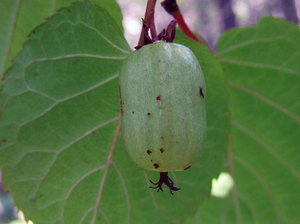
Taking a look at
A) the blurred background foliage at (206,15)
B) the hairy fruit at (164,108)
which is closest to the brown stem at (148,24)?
the hairy fruit at (164,108)

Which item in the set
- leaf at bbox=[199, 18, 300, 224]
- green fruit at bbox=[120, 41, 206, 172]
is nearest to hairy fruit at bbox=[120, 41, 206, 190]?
green fruit at bbox=[120, 41, 206, 172]

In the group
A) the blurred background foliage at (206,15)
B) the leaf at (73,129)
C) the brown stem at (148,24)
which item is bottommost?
the blurred background foliage at (206,15)

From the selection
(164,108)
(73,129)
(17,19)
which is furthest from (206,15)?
(164,108)

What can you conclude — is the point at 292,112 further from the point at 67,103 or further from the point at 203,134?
the point at 67,103

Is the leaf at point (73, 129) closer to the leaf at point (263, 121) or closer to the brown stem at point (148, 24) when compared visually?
the brown stem at point (148, 24)

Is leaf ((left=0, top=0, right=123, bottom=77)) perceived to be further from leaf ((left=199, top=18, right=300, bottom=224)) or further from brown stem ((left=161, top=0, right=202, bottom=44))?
leaf ((left=199, top=18, right=300, bottom=224))

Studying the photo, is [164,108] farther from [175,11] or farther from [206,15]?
[206,15]
